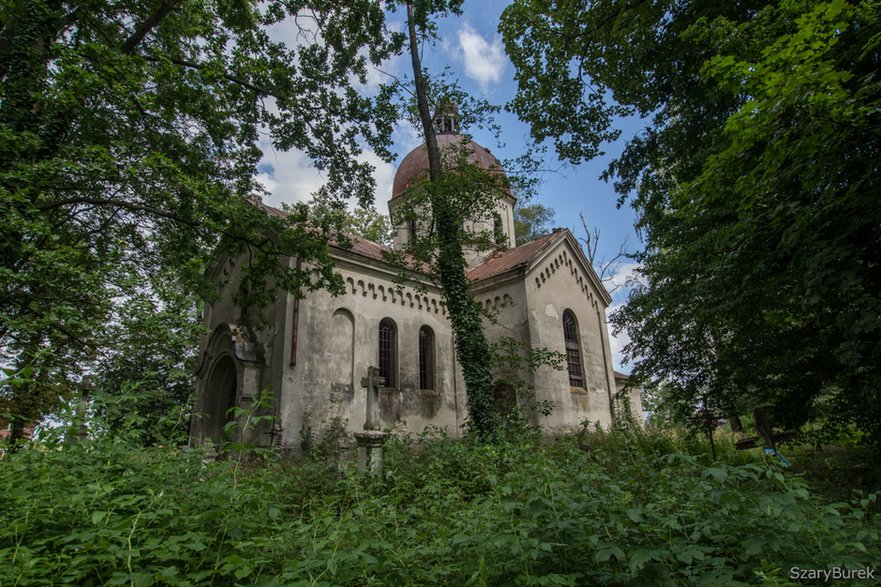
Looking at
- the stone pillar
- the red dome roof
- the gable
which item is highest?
the red dome roof

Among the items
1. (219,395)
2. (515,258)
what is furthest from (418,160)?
(219,395)

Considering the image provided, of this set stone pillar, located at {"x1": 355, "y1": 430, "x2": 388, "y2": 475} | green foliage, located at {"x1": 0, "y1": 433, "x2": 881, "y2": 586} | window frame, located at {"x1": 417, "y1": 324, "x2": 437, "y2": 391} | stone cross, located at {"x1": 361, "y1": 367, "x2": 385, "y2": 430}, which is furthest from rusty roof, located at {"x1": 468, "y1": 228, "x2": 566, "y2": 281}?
green foliage, located at {"x1": 0, "y1": 433, "x2": 881, "y2": 586}

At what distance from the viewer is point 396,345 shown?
46.9 feet

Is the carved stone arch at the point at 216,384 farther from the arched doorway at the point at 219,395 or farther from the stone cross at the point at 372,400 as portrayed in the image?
the stone cross at the point at 372,400

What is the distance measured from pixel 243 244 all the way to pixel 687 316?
30.6 feet

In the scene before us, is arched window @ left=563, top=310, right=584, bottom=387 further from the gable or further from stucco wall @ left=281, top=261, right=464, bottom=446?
stucco wall @ left=281, top=261, right=464, bottom=446

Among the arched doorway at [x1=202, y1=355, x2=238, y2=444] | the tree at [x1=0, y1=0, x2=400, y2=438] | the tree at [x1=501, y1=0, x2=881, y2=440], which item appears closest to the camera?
the tree at [x1=501, y1=0, x2=881, y2=440]

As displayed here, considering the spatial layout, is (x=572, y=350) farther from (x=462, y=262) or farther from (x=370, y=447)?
(x=370, y=447)

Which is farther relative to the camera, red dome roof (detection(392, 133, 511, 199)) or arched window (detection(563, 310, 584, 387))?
red dome roof (detection(392, 133, 511, 199))

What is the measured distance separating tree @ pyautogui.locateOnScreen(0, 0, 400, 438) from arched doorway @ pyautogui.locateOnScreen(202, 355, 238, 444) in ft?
10.5

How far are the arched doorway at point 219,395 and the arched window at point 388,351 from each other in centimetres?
448

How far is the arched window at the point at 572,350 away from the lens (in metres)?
16.4

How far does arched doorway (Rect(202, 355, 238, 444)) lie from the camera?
43.9 ft

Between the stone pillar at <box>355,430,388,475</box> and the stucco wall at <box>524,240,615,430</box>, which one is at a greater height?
the stucco wall at <box>524,240,615,430</box>
